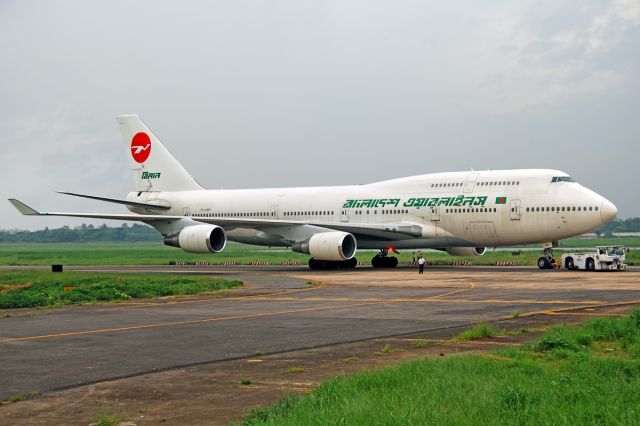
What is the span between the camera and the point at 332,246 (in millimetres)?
38625

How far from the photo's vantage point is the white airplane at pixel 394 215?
3681 cm

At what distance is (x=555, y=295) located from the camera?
73.2 ft

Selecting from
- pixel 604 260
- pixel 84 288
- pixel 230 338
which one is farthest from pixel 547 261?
pixel 230 338

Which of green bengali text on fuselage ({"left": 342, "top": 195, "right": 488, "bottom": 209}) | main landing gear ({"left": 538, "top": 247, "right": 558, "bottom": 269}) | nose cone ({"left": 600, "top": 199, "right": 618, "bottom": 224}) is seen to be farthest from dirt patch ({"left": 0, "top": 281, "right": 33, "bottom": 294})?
nose cone ({"left": 600, "top": 199, "right": 618, "bottom": 224})

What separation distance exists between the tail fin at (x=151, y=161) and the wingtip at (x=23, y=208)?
35.4ft

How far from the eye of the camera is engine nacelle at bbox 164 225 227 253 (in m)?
39.5

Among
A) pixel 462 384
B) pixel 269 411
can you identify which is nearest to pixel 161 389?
pixel 269 411

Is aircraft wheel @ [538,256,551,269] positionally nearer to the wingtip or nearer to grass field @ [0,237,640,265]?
grass field @ [0,237,640,265]

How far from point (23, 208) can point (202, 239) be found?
9417mm

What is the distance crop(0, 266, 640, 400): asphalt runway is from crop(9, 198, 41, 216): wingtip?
16619 mm

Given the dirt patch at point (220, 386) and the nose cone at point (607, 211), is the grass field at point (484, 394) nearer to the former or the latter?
the dirt patch at point (220, 386)

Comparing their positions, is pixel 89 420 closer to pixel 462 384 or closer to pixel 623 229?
pixel 462 384

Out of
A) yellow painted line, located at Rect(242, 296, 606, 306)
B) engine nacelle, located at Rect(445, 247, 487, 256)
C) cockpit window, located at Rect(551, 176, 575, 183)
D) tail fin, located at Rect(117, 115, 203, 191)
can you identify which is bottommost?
yellow painted line, located at Rect(242, 296, 606, 306)

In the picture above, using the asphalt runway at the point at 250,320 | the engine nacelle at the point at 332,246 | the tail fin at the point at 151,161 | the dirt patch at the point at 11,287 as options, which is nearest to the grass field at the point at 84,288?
the dirt patch at the point at 11,287
